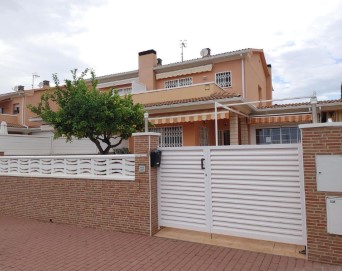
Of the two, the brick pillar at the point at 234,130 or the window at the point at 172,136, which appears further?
the window at the point at 172,136

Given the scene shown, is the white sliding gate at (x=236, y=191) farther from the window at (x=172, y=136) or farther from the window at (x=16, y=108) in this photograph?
the window at (x=16, y=108)

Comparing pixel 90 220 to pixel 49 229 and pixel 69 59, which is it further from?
pixel 69 59

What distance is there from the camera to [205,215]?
8961 millimetres

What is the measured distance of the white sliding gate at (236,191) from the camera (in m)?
7.80

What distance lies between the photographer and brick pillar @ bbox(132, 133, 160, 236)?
31.3ft

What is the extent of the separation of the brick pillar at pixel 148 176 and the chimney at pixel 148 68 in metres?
19.5

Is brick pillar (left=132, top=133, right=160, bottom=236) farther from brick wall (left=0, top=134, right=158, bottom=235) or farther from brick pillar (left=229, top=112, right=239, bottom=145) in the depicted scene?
brick pillar (left=229, top=112, right=239, bottom=145)

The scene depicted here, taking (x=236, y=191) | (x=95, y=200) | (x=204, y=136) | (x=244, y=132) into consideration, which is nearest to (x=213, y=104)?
(x=204, y=136)

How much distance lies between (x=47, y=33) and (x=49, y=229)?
40.7 feet

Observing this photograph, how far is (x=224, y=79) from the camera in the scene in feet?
84.9

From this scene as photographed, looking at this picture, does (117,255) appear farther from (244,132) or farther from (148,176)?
(244,132)

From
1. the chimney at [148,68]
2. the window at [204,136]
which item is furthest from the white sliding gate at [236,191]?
the chimney at [148,68]

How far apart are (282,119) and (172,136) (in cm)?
801

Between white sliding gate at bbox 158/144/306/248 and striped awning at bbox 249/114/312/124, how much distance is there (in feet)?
41.7
